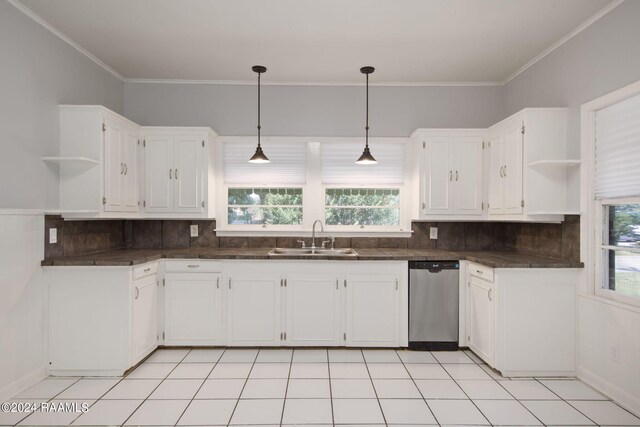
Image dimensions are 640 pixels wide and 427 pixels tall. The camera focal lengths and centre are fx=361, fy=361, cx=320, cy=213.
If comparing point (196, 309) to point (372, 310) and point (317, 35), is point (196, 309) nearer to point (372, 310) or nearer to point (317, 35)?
point (372, 310)

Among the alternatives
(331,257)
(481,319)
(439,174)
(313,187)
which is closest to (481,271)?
(481,319)

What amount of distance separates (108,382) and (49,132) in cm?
208

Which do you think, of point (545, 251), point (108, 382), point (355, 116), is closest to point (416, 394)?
point (545, 251)

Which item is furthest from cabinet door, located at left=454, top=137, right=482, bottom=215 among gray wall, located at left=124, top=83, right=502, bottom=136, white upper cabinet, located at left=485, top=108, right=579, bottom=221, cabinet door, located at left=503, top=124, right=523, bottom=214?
white upper cabinet, located at left=485, top=108, right=579, bottom=221

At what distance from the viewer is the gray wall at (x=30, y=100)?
8.45 ft

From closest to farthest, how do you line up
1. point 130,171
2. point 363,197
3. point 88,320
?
point 88,320 → point 130,171 → point 363,197

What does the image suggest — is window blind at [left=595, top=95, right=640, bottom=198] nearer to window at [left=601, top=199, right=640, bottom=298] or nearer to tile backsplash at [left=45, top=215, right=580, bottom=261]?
window at [left=601, top=199, right=640, bottom=298]

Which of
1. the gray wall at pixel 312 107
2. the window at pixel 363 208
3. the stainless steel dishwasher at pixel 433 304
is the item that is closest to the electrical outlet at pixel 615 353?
the stainless steel dishwasher at pixel 433 304

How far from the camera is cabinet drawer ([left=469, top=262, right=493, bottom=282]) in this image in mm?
3060

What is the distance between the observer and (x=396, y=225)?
421 cm

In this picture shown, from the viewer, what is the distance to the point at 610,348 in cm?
261

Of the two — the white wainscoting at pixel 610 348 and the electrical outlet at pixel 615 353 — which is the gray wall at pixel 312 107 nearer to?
the white wainscoting at pixel 610 348

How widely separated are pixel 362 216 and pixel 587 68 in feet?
7.94

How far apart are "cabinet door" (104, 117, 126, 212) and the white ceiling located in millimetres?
773
